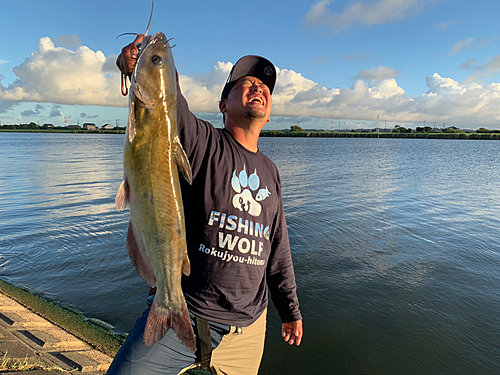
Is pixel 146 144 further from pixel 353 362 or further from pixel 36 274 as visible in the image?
pixel 36 274

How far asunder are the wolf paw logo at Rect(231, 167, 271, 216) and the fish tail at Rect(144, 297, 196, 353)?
872 millimetres

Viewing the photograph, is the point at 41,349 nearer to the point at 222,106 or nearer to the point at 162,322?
the point at 162,322

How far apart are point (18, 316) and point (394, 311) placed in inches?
262

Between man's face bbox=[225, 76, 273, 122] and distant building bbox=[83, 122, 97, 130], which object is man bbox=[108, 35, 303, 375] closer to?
man's face bbox=[225, 76, 273, 122]

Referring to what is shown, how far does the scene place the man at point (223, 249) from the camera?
7.65 ft

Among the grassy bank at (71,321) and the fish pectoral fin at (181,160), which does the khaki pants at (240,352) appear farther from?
the grassy bank at (71,321)

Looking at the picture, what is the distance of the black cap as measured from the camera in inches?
128

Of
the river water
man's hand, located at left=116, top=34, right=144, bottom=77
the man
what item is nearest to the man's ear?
the man

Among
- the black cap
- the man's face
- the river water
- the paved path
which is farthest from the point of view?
the river water

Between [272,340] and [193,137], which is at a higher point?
[193,137]

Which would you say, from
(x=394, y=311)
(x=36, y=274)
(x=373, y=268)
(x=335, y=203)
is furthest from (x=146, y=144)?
(x=335, y=203)

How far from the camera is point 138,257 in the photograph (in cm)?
213

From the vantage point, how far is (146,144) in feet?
6.28

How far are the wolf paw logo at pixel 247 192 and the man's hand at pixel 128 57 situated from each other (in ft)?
3.48
